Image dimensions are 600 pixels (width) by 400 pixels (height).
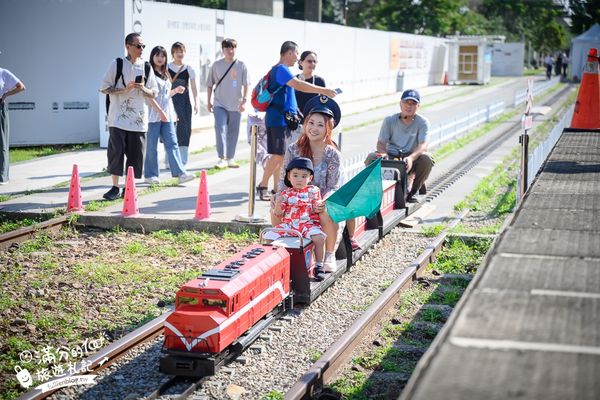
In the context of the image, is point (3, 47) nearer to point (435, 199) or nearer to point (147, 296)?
point (435, 199)

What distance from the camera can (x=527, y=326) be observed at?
354cm

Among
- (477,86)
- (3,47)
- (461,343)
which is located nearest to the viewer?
(461,343)

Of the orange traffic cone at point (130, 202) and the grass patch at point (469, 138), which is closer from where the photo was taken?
the orange traffic cone at point (130, 202)

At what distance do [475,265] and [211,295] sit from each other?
4.45m

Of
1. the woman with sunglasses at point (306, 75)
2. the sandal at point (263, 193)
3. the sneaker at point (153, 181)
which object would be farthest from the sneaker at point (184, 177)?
the woman with sunglasses at point (306, 75)

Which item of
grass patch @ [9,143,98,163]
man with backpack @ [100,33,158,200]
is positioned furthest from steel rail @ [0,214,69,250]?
grass patch @ [9,143,98,163]

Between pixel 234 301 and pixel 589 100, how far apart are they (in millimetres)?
11224

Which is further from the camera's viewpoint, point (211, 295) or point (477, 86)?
point (477, 86)

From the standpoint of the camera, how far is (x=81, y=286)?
9.05m

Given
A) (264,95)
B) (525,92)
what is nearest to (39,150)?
(264,95)

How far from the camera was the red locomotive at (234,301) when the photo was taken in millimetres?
6484

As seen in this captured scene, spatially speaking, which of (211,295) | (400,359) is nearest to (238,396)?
(211,295)

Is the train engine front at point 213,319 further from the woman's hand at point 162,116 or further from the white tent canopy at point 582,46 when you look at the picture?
the white tent canopy at point 582,46

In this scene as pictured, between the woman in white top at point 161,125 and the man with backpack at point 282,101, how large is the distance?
1.93 metres
